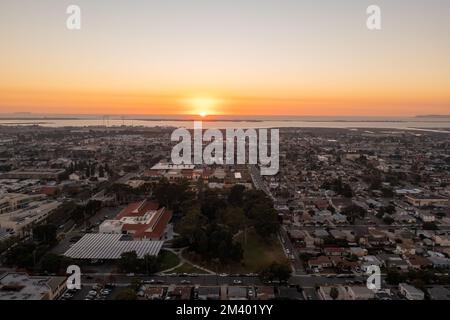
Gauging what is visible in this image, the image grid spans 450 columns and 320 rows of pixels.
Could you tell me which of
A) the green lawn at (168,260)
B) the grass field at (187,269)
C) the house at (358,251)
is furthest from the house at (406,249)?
the green lawn at (168,260)

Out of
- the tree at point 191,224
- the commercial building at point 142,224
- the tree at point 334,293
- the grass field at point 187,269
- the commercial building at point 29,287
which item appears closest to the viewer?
the commercial building at point 29,287

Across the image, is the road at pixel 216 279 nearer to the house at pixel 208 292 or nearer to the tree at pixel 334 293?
the house at pixel 208 292

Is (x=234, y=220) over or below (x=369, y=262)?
over

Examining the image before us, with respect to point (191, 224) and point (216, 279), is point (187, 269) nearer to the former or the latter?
point (216, 279)

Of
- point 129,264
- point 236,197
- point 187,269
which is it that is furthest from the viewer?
point 236,197

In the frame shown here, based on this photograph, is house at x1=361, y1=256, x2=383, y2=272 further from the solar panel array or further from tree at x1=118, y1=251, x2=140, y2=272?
tree at x1=118, y1=251, x2=140, y2=272

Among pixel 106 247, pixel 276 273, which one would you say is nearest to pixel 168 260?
pixel 106 247
